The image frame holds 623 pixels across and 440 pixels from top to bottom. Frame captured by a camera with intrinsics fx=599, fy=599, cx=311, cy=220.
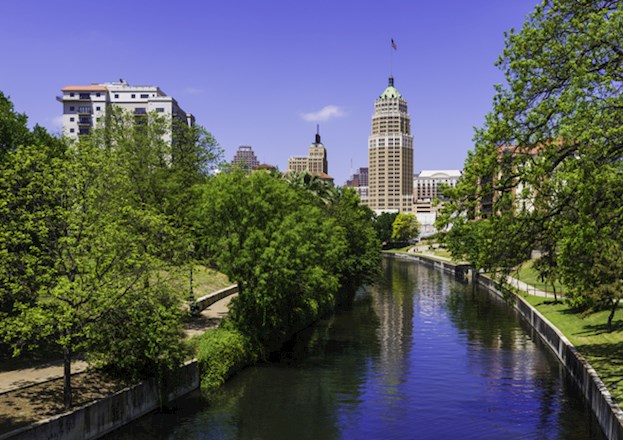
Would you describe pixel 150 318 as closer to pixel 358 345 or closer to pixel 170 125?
pixel 358 345

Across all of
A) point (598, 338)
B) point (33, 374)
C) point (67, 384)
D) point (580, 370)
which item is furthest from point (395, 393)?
point (33, 374)

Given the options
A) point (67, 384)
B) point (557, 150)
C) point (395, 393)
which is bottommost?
point (395, 393)

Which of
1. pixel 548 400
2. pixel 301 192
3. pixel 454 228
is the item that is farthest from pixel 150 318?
pixel 301 192

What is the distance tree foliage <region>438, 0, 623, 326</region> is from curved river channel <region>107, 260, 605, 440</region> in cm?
807

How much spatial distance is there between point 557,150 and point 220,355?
74.9 ft

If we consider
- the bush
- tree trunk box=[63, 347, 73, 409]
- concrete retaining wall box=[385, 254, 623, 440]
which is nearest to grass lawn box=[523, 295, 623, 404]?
concrete retaining wall box=[385, 254, 623, 440]

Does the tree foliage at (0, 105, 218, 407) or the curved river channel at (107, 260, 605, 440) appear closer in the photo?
the tree foliage at (0, 105, 218, 407)

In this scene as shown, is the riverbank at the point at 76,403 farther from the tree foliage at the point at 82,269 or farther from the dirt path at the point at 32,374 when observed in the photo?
the tree foliage at the point at 82,269

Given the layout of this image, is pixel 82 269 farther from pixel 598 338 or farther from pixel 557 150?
pixel 598 338

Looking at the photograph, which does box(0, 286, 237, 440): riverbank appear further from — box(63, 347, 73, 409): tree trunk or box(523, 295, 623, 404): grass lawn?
box(523, 295, 623, 404): grass lawn

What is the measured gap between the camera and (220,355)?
3722 cm

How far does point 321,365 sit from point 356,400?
822 cm

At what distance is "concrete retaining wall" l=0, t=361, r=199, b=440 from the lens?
23667 mm

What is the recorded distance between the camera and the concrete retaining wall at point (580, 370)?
87.2ft
